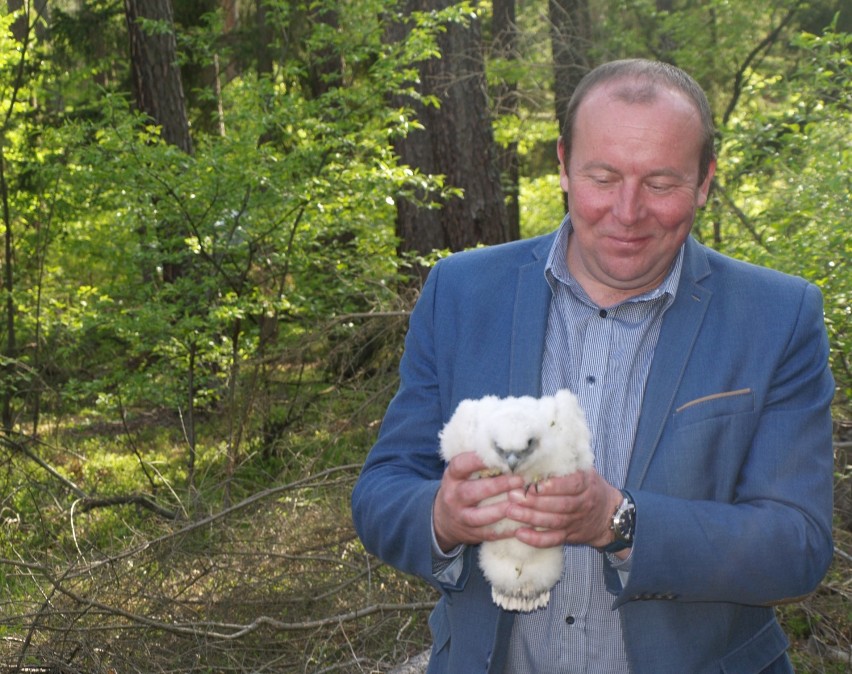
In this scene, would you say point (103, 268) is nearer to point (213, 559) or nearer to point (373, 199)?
point (373, 199)

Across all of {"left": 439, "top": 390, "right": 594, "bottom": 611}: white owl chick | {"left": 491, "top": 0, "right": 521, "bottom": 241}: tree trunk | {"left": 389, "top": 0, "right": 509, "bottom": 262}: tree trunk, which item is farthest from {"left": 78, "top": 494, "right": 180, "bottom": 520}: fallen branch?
{"left": 491, "top": 0, "right": 521, "bottom": 241}: tree trunk

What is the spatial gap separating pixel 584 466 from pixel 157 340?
6552 millimetres

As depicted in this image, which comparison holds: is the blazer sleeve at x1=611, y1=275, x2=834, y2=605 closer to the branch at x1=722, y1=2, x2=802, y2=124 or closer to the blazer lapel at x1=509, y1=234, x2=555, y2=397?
the blazer lapel at x1=509, y1=234, x2=555, y2=397

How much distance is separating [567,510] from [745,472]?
1.86 feet

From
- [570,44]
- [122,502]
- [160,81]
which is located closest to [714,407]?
[122,502]

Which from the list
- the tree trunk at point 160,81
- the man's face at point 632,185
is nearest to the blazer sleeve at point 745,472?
the man's face at point 632,185

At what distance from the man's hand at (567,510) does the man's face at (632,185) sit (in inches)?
26.1

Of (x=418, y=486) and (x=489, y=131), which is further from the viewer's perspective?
(x=489, y=131)

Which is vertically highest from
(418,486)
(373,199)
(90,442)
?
(418,486)

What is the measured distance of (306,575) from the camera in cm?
548

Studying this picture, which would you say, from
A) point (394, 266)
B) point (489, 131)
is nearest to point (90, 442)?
point (394, 266)

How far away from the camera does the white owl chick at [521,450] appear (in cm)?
218

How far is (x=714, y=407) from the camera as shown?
2.35 metres

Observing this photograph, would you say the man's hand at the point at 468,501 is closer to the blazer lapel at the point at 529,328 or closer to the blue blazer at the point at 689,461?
the blue blazer at the point at 689,461
